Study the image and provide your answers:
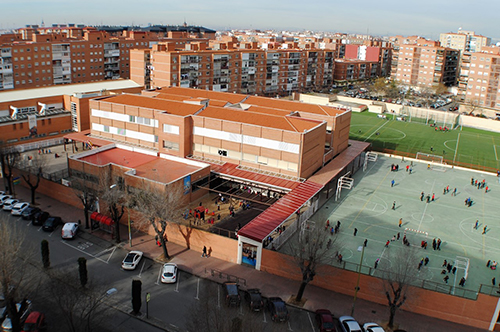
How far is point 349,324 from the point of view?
1023 inches

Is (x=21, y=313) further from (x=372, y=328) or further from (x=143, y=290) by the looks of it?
(x=372, y=328)

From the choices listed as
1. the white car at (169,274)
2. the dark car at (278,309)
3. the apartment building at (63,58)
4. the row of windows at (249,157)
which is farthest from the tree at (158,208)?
the apartment building at (63,58)

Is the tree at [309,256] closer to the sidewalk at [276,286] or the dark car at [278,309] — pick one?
the sidewalk at [276,286]

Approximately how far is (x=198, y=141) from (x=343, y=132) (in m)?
18.2

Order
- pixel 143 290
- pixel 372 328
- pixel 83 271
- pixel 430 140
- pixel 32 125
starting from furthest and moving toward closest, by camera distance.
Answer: pixel 430 140 → pixel 32 125 → pixel 143 290 → pixel 83 271 → pixel 372 328

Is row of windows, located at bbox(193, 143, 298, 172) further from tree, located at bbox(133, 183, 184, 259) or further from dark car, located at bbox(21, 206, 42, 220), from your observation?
dark car, located at bbox(21, 206, 42, 220)

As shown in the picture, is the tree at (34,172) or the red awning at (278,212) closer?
→ the red awning at (278,212)

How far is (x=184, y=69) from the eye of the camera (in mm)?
84375

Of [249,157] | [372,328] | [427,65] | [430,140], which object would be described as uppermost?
[427,65]

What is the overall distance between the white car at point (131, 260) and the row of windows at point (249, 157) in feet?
51.9

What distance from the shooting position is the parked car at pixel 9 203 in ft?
129

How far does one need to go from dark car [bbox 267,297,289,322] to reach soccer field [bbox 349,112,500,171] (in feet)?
151

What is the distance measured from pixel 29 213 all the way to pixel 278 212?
21542mm

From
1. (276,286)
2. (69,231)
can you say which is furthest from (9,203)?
(276,286)
